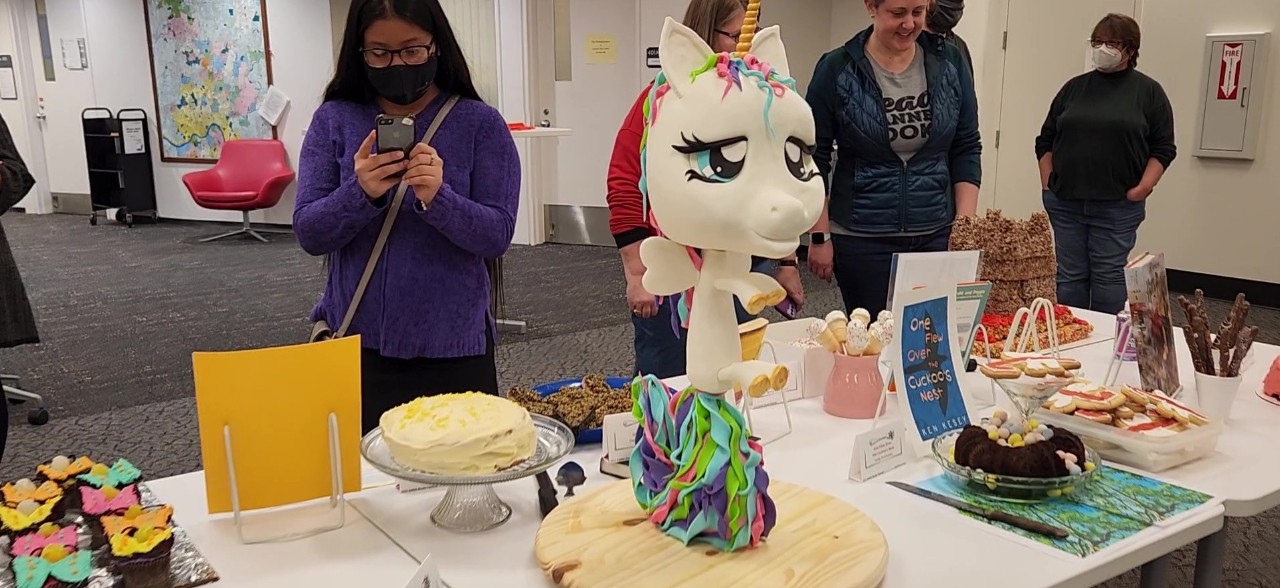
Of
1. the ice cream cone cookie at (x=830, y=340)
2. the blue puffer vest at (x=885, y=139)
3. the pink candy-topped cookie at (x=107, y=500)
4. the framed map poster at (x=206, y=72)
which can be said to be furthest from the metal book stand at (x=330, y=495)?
the framed map poster at (x=206, y=72)

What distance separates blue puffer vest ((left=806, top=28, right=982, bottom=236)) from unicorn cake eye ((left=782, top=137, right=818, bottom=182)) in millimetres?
1289

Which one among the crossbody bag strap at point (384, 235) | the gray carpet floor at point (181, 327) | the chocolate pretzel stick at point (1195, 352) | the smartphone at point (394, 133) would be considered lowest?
the gray carpet floor at point (181, 327)

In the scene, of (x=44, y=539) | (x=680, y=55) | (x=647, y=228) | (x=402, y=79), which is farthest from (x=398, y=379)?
(x=680, y=55)

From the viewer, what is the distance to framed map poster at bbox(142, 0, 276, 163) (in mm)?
8453

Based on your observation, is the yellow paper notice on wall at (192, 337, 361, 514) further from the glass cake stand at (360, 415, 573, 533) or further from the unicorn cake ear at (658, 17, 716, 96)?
the unicorn cake ear at (658, 17, 716, 96)

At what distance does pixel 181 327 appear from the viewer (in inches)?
204

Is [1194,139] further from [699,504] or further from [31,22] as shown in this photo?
[31,22]

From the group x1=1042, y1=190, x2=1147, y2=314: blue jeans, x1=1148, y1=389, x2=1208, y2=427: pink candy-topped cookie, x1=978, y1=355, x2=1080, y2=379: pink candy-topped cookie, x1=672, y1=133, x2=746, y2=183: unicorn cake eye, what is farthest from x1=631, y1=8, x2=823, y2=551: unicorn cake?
x1=1042, y1=190, x2=1147, y2=314: blue jeans

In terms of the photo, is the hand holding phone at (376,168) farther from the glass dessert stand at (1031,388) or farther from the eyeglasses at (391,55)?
the glass dessert stand at (1031,388)

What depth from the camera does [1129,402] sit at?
60.7 inches

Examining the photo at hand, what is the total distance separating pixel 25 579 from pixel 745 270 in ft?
2.67

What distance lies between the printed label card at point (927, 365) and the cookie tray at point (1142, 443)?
0.51 ft

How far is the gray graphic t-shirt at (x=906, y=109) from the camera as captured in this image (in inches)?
91.9

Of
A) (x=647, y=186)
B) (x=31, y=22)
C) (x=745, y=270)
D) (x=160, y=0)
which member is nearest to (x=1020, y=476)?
(x=745, y=270)
